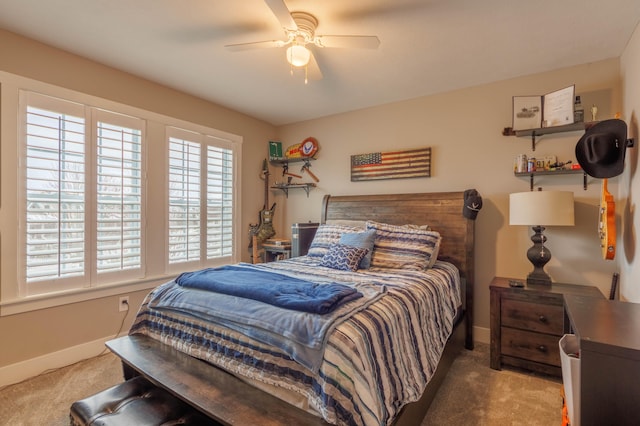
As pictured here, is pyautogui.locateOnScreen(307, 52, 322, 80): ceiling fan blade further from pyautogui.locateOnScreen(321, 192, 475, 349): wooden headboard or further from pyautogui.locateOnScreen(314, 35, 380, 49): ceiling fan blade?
pyautogui.locateOnScreen(321, 192, 475, 349): wooden headboard

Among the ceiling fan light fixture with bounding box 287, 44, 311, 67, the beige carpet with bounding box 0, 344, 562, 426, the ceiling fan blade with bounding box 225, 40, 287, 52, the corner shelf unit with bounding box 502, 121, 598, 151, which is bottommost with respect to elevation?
the beige carpet with bounding box 0, 344, 562, 426

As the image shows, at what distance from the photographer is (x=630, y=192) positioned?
6.98 feet

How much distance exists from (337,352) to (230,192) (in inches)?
118

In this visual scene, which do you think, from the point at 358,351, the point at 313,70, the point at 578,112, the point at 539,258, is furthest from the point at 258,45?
the point at 539,258

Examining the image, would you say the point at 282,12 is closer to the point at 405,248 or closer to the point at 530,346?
the point at 405,248

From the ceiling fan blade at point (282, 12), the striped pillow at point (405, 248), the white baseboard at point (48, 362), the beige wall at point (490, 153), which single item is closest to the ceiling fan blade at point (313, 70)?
the ceiling fan blade at point (282, 12)

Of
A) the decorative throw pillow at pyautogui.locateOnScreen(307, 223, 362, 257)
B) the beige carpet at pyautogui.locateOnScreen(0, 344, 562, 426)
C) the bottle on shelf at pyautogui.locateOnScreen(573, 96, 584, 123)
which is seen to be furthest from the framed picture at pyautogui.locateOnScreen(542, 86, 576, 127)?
the beige carpet at pyautogui.locateOnScreen(0, 344, 562, 426)

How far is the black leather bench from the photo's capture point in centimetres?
127

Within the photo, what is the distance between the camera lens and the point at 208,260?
3.56 m

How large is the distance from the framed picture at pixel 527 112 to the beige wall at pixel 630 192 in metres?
0.54

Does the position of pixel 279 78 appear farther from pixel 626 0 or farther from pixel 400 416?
pixel 400 416

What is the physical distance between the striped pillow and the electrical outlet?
91.6 inches

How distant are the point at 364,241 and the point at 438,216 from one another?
2.94 feet

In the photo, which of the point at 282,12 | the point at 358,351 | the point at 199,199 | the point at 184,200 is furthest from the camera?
the point at 199,199
